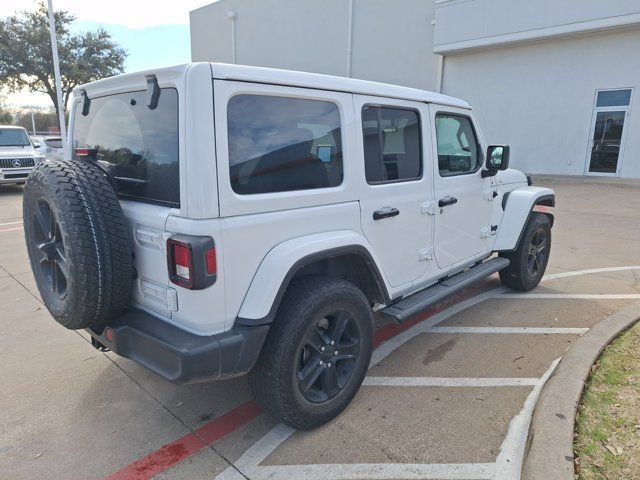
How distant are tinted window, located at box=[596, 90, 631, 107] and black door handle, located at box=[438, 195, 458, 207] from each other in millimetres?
14970

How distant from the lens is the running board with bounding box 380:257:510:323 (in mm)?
3244

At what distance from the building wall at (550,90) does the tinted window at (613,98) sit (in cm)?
21

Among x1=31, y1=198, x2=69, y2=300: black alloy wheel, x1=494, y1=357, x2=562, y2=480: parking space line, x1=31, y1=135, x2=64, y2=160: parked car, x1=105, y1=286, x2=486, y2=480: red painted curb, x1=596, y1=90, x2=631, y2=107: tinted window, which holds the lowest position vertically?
x1=105, y1=286, x2=486, y2=480: red painted curb

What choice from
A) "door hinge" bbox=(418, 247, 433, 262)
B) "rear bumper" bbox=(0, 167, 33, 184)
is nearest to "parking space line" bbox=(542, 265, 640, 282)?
"door hinge" bbox=(418, 247, 433, 262)

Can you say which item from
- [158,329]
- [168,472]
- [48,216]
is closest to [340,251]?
[158,329]

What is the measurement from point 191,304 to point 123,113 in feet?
4.15

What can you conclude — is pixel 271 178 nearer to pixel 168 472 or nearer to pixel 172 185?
pixel 172 185

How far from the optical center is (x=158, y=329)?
2336 mm

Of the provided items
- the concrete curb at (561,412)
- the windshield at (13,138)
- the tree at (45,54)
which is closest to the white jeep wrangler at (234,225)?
the concrete curb at (561,412)

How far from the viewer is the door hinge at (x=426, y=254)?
11.4 feet

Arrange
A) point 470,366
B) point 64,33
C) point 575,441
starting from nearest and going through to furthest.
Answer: point 575,441, point 470,366, point 64,33

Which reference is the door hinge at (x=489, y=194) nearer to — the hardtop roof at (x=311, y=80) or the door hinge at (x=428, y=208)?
the door hinge at (x=428, y=208)

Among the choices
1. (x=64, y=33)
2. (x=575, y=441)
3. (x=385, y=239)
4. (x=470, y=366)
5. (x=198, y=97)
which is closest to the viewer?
(x=198, y=97)

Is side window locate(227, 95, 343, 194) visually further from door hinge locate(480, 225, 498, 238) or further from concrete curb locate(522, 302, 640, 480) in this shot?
door hinge locate(480, 225, 498, 238)
